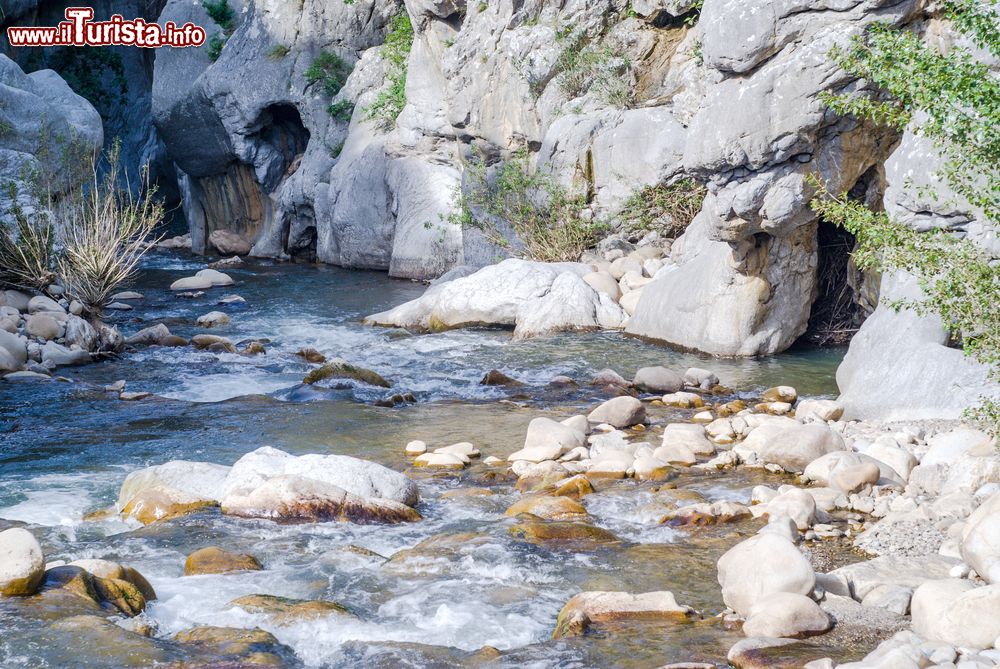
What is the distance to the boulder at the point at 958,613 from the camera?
4578mm

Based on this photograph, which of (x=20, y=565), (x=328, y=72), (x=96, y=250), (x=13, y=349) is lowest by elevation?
(x=13, y=349)

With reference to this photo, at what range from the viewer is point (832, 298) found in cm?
1355

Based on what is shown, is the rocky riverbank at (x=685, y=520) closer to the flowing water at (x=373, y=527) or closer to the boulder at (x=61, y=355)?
the flowing water at (x=373, y=527)

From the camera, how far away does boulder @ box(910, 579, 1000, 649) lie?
15.0ft

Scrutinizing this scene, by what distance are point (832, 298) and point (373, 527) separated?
8.81m

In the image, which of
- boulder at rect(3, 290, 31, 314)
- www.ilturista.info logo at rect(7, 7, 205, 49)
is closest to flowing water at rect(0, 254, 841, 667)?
boulder at rect(3, 290, 31, 314)

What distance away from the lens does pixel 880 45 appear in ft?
18.7

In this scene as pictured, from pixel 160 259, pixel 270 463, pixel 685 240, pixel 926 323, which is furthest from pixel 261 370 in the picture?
pixel 160 259

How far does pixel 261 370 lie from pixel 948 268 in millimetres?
8988

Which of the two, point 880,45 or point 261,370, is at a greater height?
point 880,45

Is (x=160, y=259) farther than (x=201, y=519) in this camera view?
Yes

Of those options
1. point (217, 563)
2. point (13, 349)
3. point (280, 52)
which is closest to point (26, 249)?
point (13, 349)

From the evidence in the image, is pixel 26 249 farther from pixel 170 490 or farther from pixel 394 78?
pixel 394 78

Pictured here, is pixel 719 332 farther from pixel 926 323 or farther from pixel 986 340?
pixel 986 340
